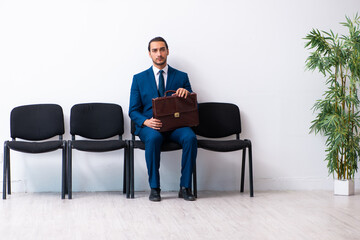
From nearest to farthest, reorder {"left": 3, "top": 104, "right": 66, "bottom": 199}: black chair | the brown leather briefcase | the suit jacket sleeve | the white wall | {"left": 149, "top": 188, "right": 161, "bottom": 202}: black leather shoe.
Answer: {"left": 149, "top": 188, "right": 161, "bottom": 202}: black leather shoe, the brown leather briefcase, the suit jacket sleeve, {"left": 3, "top": 104, "right": 66, "bottom": 199}: black chair, the white wall

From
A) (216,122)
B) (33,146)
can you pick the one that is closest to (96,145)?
(33,146)

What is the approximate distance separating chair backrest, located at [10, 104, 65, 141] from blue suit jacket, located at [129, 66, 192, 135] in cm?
69

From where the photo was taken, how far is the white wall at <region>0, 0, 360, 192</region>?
187 inches

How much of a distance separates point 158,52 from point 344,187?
2.12 meters

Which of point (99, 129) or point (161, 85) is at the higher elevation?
point (161, 85)

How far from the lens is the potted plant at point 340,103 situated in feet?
15.1

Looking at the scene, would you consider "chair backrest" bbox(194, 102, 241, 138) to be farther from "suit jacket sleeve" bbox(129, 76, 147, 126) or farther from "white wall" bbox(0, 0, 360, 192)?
"suit jacket sleeve" bbox(129, 76, 147, 126)

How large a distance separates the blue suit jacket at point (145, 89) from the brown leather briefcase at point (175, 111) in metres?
0.25

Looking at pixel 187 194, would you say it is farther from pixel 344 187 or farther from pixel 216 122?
pixel 344 187

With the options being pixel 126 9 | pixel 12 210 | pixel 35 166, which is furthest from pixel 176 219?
pixel 126 9

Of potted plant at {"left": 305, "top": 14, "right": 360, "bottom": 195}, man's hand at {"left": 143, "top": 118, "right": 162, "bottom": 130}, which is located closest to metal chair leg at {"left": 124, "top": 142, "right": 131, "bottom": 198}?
man's hand at {"left": 143, "top": 118, "right": 162, "bottom": 130}

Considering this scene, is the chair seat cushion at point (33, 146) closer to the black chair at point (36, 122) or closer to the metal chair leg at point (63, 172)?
the metal chair leg at point (63, 172)

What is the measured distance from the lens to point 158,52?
15.0 ft

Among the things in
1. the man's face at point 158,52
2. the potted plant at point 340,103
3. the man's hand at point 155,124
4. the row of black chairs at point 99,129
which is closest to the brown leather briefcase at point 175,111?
the man's hand at point 155,124
